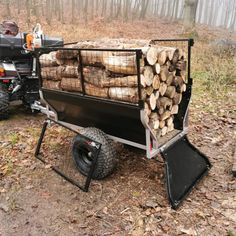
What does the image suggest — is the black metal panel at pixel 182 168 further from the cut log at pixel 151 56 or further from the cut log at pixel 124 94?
the cut log at pixel 151 56

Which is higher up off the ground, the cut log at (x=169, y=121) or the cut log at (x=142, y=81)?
the cut log at (x=142, y=81)

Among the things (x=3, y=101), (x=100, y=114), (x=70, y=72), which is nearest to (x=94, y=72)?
(x=70, y=72)

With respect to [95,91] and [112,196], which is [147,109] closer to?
[95,91]

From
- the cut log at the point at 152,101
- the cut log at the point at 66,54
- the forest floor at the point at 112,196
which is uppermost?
the cut log at the point at 66,54

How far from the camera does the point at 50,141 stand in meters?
4.23

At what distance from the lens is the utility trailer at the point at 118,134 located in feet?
9.11

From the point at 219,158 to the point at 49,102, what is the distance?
2547mm

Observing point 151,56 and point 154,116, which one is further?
point 154,116

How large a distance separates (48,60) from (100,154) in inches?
55.7

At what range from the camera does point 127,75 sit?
271 centimetres

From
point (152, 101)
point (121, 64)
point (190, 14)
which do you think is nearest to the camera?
point (121, 64)

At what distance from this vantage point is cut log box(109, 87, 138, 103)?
2.65 meters

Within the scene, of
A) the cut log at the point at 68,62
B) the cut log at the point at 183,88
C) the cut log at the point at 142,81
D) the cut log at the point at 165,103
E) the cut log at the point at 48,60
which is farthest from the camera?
the cut log at the point at 48,60

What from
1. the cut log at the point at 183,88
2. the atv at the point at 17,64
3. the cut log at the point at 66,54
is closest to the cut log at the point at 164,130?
the cut log at the point at 183,88
